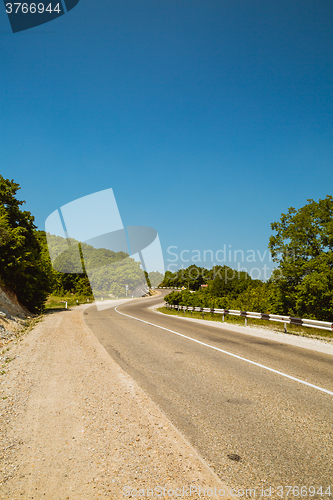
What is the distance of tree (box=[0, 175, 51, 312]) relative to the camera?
55.0 ft

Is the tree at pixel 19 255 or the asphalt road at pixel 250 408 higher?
the tree at pixel 19 255

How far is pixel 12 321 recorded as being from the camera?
45.5 ft

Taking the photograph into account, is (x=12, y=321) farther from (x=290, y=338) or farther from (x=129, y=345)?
(x=290, y=338)

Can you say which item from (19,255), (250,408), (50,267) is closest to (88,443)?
(250,408)

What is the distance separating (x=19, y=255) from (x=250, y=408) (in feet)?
57.2

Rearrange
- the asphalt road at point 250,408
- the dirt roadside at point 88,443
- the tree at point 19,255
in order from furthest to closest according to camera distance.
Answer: the tree at point 19,255 → the asphalt road at point 250,408 → the dirt roadside at point 88,443

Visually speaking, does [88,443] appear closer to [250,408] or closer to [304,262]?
[250,408]

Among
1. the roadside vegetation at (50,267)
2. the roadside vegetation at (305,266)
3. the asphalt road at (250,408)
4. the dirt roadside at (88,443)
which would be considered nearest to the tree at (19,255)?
the roadside vegetation at (50,267)

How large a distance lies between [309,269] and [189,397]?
1620cm

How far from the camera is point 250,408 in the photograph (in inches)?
180

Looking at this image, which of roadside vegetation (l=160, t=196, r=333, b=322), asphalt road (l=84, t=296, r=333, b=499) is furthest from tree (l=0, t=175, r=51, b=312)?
roadside vegetation (l=160, t=196, r=333, b=322)

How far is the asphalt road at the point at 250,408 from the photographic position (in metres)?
2.99

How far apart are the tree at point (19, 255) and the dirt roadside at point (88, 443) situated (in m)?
12.5

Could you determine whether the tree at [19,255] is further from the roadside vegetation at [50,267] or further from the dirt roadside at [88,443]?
the dirt roadside at [88,443]
